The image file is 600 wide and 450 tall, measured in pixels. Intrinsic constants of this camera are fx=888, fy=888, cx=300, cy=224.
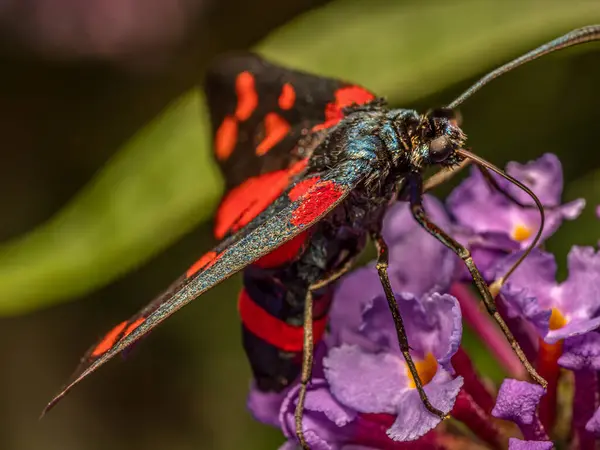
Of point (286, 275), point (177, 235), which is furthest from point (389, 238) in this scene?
point (177, 235)

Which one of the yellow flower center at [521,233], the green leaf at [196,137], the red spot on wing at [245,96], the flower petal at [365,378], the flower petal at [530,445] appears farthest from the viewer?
the green leaf at [196,137]

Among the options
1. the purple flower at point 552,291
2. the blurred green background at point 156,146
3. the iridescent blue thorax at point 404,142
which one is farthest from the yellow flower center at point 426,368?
the blurred green background at point 156,146

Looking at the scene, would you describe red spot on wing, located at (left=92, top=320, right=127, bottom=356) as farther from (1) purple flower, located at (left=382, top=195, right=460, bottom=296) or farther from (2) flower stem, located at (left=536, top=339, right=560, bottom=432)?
(2) flower stem, located at (left=536, top=339, right=560, bottom=432)

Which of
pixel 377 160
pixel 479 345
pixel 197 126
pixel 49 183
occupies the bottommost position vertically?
pixel 479 345

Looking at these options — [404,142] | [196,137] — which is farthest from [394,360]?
[196,137]

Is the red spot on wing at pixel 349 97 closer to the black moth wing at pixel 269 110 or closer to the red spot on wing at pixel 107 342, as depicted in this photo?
the black moth wing at pixel 269 110

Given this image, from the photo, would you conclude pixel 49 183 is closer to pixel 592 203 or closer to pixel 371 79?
pixel 371 79
